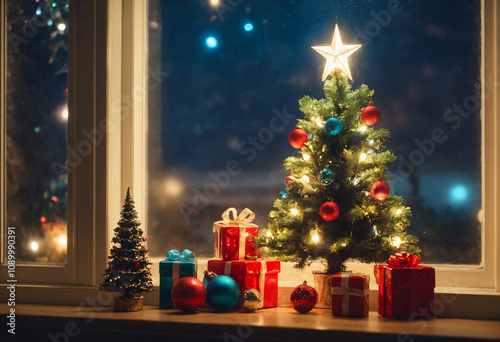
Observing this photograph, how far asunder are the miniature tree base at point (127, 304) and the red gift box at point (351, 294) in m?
0.79

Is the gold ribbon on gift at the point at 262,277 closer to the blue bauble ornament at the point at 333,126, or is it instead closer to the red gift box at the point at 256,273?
the red gift box at the point at 256,273

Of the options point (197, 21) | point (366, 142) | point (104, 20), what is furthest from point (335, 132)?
point (104, 20)

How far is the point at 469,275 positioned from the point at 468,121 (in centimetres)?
66

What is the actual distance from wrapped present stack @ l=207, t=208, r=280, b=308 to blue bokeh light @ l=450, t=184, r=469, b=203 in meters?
0.82

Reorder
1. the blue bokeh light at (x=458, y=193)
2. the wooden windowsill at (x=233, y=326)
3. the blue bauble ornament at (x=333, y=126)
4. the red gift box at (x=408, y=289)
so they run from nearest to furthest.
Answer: the wooden windowsill at (x=233, y=326) < the red gift box at (x=408, y=289) < the blue bauble ornament at (x=333, y=126) < the blue bokeh light at (x=458, y=193)

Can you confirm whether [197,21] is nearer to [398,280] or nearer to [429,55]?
[429,55]

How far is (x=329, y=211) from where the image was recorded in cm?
199

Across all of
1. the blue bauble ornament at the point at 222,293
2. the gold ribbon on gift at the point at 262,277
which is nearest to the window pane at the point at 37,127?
the blue bauble ornament at the point at 222,293

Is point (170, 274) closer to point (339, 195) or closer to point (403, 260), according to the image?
point (339, 195)

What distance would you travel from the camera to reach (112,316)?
2.02 metres

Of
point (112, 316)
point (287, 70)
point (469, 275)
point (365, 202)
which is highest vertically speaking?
point (287, 70)

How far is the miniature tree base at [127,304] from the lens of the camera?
2131 millimetres

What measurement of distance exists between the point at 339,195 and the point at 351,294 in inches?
15.1

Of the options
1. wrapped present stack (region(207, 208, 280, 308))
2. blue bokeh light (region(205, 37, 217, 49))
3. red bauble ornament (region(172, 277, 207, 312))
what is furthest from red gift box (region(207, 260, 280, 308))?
blue bokeh light (region(205, 37, 217, 49))
